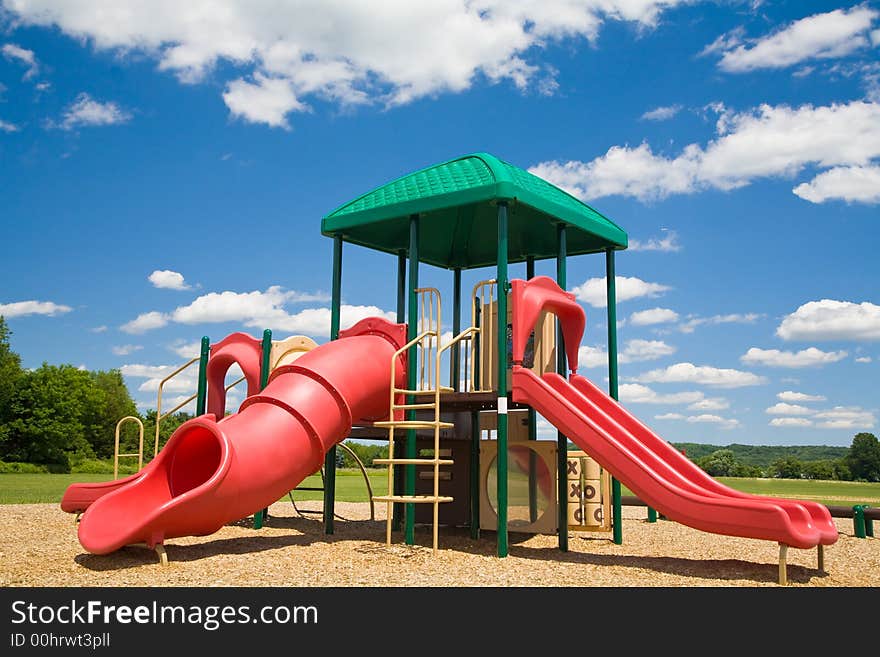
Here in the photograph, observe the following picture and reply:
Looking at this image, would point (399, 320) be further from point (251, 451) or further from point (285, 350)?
point (251, 451)

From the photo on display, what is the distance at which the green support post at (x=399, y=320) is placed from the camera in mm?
13266

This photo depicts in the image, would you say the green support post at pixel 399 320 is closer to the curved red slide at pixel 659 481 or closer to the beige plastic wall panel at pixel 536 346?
the beige plastic wall panel at pixel 536 346

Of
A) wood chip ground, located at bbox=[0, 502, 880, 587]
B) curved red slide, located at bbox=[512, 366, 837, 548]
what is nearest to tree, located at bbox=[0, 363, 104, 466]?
wood chip ground, located at bbox=[0, 502, 880, 587]

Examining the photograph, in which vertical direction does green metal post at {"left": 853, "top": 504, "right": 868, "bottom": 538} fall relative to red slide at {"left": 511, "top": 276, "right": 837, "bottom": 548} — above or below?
below

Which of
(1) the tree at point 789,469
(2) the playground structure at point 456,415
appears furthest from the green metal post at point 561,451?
(1) the tree at point 789,469

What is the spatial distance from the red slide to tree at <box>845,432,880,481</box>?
44.8 metres

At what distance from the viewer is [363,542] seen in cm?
1134

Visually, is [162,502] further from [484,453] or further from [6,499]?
[6,499]

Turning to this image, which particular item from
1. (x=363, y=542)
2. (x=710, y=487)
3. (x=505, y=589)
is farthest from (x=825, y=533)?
(x=363, y=542)

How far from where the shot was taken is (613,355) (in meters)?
12.6

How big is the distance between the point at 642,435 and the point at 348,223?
552cm

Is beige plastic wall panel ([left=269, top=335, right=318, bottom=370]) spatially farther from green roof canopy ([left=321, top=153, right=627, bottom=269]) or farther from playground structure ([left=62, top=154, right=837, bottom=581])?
green roof canopy ([left=321, top=153, right=627, bottom=269])

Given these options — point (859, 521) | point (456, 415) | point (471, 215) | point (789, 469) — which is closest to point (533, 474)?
point (456, 415)

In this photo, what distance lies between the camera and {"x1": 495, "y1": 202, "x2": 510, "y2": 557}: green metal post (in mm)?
9934
